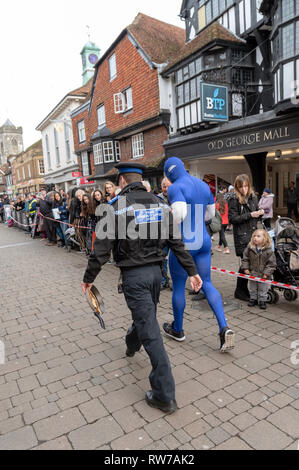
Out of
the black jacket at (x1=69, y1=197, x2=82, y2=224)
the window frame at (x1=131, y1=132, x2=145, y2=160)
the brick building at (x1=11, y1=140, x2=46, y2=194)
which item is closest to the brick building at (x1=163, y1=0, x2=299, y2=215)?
the window frame at (x1=131, y1=132, x2=145, y2=160)

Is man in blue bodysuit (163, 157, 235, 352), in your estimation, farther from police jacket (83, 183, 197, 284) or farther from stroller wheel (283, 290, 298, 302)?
stroller wheel (283, 290, 298, 302)

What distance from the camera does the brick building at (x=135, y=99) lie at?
1584 centimetres

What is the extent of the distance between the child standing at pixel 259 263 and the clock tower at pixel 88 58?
3184cm

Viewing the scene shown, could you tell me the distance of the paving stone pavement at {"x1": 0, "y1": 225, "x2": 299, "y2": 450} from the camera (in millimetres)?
2438

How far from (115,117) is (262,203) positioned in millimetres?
12913

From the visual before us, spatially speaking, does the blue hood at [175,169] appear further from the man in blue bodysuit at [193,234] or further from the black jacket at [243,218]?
the black jacket at [243,218]

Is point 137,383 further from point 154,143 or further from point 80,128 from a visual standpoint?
point 80,128

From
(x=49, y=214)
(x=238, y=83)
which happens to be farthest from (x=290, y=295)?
(x=238, y=83)

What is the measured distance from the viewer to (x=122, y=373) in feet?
10.8

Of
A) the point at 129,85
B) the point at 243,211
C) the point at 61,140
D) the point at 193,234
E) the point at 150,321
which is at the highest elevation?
the point at 129,85

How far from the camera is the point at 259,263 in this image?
4750mm

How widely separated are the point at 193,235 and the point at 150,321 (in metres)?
1.20
